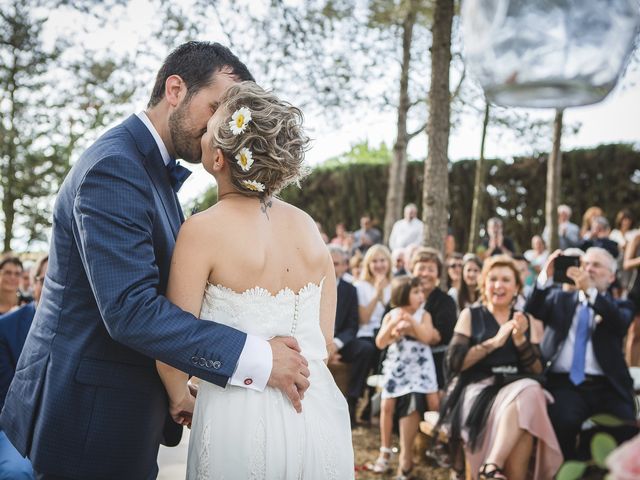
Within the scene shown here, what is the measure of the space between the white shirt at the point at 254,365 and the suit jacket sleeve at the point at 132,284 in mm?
28

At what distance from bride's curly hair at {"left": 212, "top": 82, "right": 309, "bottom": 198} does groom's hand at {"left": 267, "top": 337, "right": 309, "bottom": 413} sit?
515 mm

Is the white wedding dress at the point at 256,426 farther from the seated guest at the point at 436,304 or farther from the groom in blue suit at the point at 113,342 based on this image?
the seated guest at the point at 436,304

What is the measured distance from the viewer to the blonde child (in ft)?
19.0

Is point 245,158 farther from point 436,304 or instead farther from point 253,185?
point 436,304

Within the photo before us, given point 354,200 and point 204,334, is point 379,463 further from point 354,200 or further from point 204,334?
point 354,200

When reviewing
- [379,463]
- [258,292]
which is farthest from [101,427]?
[379,463]

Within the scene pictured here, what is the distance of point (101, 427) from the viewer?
2.15 m

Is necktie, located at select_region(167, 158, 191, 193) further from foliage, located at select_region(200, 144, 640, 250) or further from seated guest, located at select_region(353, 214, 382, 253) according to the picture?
foliage, located at select_region(200, 144, 640, 250)

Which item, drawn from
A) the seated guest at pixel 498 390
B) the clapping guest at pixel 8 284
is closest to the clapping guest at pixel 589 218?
the seated guest at pixel 498 390

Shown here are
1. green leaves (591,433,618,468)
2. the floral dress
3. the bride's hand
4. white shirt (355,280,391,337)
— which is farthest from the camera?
white shirt (355,280,391,337)

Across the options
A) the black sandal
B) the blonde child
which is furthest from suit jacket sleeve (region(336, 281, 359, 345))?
the black sandal

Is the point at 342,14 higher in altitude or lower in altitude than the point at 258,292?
higher

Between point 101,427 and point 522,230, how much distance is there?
45.4ft

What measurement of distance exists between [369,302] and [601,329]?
9.98ft
